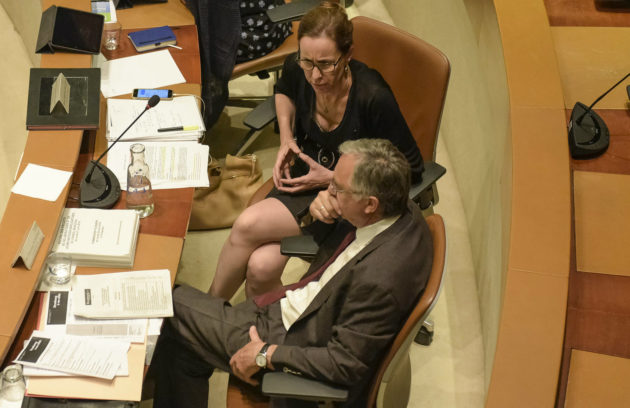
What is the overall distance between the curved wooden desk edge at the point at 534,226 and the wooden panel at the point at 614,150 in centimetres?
12

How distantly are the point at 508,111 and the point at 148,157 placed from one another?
1.31 m

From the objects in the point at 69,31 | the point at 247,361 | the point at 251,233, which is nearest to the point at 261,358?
the point at 247,361

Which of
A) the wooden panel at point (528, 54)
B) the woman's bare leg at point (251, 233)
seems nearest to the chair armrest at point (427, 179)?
the wooden panel at point (528, 54)

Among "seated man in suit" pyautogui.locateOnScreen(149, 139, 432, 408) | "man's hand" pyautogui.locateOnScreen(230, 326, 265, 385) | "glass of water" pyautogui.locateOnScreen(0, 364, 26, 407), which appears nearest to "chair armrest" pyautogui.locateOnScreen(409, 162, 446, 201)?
"seated man in suit" pyautogui.locateOnScreen(149, 139, 432, 408)

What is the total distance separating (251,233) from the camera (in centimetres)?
281

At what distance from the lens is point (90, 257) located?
7.61 ft

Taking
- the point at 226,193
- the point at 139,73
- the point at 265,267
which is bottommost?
the point at 226,193

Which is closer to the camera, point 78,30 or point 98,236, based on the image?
point 98,236

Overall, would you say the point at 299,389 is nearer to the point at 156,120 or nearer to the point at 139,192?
the point at 139,192

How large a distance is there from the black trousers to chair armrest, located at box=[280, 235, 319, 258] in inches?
7.4

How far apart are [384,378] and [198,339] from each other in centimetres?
65

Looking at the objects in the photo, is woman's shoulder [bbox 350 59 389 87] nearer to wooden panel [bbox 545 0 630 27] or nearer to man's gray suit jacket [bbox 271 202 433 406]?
man's gray suit jacket [bbox 271 202 433 406]

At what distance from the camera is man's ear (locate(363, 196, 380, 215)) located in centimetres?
218

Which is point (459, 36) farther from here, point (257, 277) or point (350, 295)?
point (350, 295)
